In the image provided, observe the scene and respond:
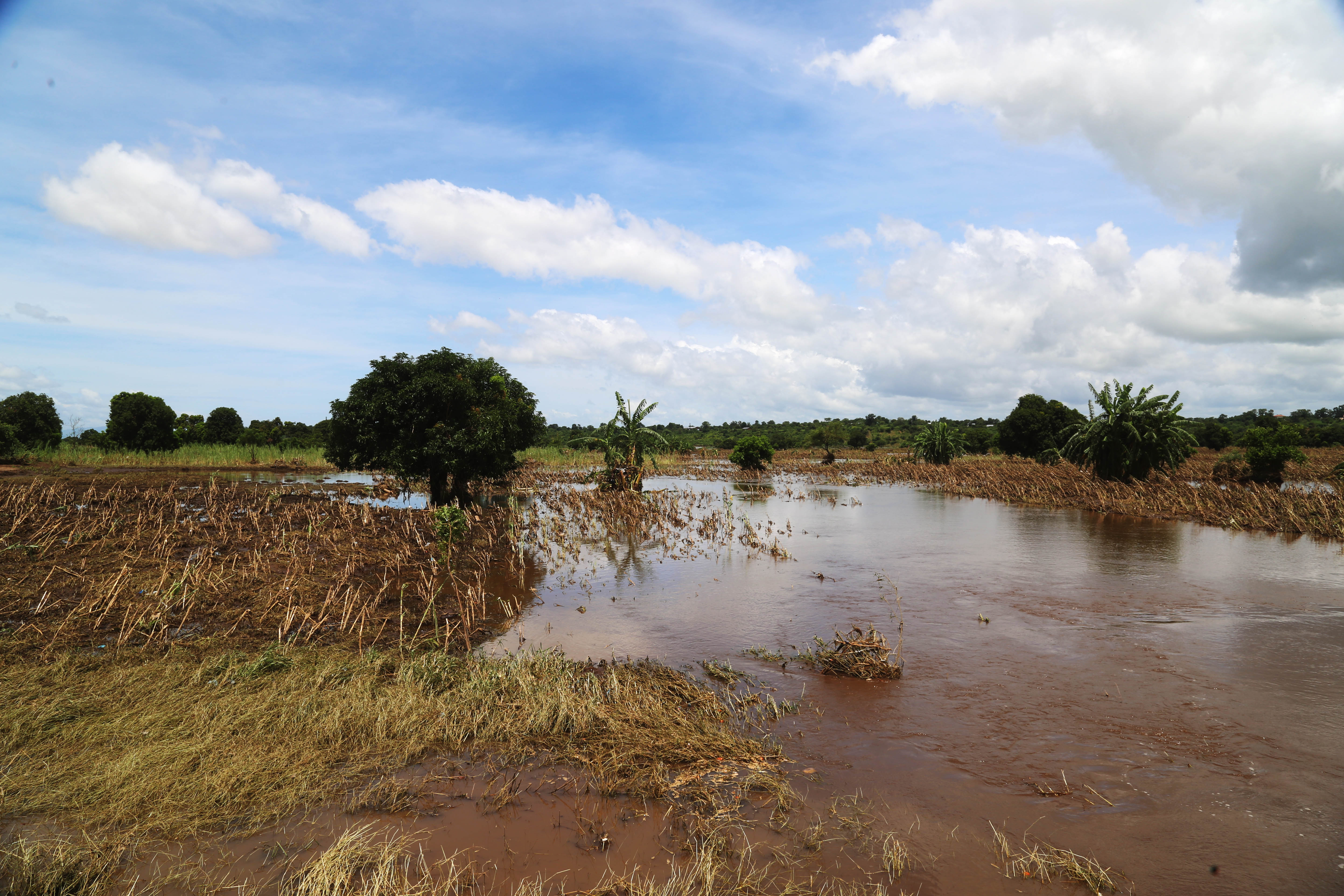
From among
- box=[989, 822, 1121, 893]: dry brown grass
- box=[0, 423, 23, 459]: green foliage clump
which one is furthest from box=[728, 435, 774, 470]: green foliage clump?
box=[0, 423, 23, 459]: green foliage clump

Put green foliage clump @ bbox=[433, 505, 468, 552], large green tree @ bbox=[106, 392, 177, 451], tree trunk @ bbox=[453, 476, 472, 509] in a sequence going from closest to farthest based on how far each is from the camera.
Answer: green foliage clump @ bbox=[433, 505, 468, 552]
tree trunk @ bbox=[453, 476, 472, 509]
large green tree @ bbox=[106, 392, 177, 451]

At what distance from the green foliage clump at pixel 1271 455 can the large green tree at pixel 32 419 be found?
62.6 meters

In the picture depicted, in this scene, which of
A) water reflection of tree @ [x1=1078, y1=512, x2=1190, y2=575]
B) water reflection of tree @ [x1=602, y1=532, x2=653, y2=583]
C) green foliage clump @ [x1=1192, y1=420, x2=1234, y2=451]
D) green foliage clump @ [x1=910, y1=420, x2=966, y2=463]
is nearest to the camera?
water reflection of tree @ [x1=602, y1=532, x2=653, y2=583]

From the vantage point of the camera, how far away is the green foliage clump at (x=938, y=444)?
49719 mm

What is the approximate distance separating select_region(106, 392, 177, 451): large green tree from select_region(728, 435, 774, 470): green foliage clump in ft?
124

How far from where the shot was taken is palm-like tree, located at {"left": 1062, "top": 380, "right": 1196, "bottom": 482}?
91.8 ft

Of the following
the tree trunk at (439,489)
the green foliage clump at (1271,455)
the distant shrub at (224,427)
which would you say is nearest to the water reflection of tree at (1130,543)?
the green foliage clump at (1271,455)

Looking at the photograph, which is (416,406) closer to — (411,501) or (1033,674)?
(411,501)

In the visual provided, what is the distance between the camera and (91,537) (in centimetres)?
1408

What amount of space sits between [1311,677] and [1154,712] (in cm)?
299

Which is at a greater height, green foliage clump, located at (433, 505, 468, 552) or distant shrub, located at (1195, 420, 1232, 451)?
distant shrub, located at (1195, 420, 1232, 451)

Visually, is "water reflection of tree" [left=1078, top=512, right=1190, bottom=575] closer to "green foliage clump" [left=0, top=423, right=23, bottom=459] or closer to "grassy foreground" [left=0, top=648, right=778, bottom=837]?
"grassy foreground" [left=0, top=648, right=778, bottom=837]

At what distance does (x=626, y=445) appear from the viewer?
95.2 feet

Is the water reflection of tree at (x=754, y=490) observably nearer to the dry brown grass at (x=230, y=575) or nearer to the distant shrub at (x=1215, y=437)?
the dry brown grass at (x=230, y=575)
